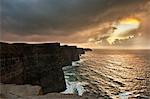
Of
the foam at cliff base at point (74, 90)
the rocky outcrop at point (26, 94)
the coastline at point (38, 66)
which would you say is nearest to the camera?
the rocky outcrop at point (26, 94)

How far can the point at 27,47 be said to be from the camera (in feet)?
43.6

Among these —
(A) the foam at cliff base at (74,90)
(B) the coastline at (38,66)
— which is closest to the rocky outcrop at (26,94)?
(B) the coastline at (38,66)

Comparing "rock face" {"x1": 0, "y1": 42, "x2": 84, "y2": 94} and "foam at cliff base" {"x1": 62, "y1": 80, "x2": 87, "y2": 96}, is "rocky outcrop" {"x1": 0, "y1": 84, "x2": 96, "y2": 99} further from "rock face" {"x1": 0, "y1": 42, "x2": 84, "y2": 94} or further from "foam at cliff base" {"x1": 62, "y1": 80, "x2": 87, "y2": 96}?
"foam at cliff base" {"x1": 62, "y1": 80, "x2": 87, "y2": 96}

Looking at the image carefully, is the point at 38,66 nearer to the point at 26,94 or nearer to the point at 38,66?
the point at 38,66

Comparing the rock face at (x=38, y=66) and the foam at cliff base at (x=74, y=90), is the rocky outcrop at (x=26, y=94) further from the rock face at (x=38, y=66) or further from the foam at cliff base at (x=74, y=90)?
the foam at cliff base at (x=74, y=90)

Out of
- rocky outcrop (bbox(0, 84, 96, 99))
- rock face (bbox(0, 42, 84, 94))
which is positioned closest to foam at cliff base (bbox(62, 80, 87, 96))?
rock face (bbox(0, 42, 84, 94))

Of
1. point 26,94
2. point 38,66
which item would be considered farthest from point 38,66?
point 26,94

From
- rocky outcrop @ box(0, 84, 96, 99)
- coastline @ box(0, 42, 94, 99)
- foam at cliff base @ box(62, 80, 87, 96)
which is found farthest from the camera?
foam at cliff base @ box(62, 80, 87, 96)

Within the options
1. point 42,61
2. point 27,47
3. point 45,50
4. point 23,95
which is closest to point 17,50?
point 27,47

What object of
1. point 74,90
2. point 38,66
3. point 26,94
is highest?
point 26,94

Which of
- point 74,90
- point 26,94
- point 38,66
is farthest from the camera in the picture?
point 74,90

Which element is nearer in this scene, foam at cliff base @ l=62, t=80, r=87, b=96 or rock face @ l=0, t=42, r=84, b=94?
rock face @ l=0, t=42, r=84, b=94

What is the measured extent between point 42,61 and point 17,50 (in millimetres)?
2601

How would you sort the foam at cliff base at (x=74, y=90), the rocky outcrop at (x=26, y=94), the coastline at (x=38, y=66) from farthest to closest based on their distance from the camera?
the foam at cliff base at (x=74, y=90), the coastline at (x=38, y=66), the rocky outcrop at (x=26, y=94)
